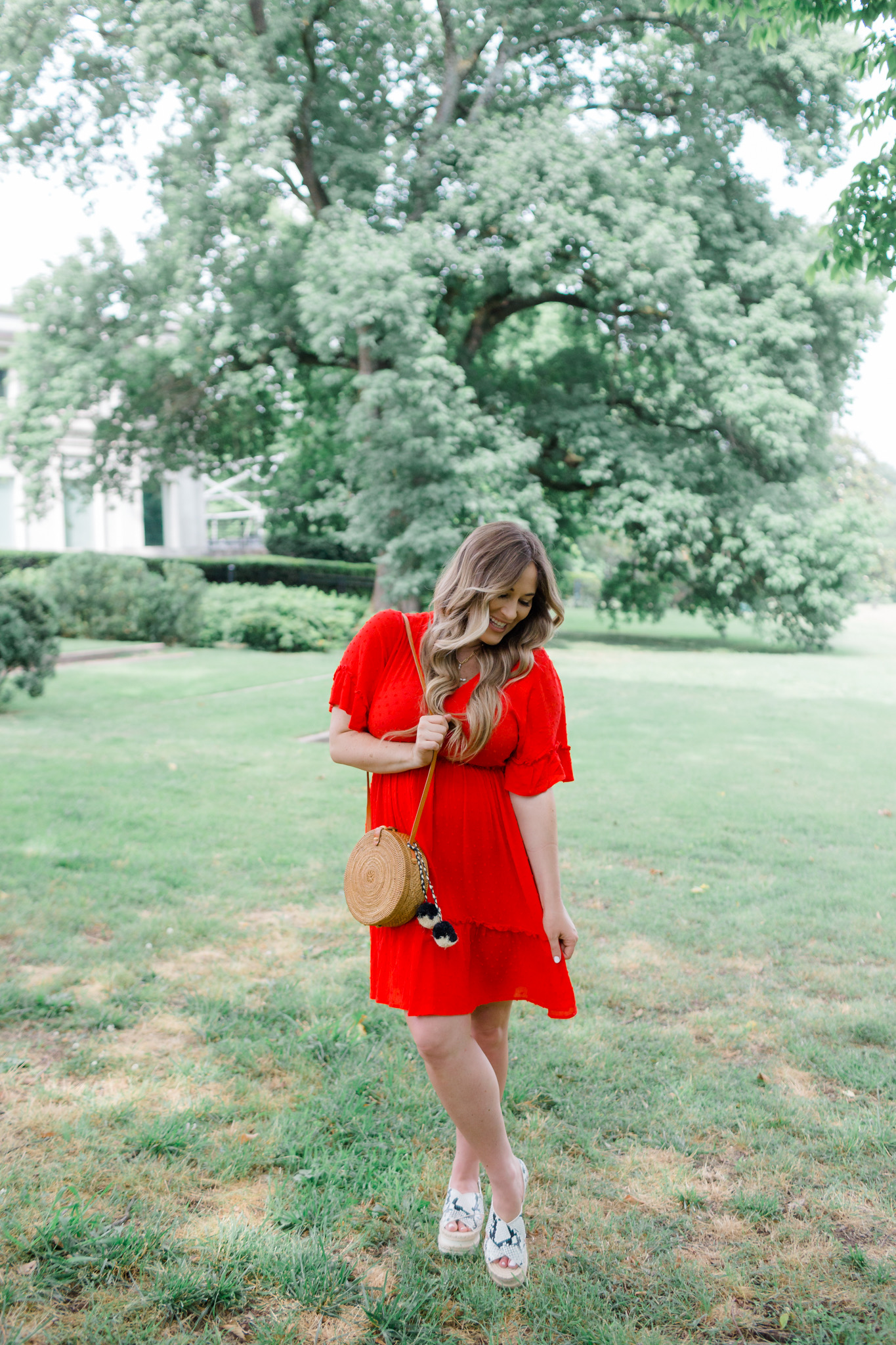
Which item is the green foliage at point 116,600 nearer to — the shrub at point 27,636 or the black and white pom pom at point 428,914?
the shrub at point 27,636

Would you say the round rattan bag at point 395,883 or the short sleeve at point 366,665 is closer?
the round rattan bag at point 395,883

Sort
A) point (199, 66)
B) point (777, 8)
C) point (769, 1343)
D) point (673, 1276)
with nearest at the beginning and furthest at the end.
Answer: point (769, 1343) → point (673, 1276) → point (777, 8) → point (199, 66)

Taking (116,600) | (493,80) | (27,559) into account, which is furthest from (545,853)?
(27,559)

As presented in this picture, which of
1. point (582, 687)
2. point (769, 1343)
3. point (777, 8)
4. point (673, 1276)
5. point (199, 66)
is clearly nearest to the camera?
point (769, 1343)

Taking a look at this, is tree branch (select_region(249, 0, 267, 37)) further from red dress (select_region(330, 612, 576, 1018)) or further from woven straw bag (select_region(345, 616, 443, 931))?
woven straw bag (select_region(345, 616, 443, 931))

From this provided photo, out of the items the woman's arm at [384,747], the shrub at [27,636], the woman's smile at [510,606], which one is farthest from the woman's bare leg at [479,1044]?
the shrub at [27,636]

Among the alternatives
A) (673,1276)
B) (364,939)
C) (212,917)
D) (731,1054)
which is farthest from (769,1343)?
(212,917)

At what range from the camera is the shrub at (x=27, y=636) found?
9633mm

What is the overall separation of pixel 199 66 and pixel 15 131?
3667 millimetres

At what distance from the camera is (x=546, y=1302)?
7.81ft

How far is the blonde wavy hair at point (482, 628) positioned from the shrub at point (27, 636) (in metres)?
8.11

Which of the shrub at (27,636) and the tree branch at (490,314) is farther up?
the tree branch at (490,314)

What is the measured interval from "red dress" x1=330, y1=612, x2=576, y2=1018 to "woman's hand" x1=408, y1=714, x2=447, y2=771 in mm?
88

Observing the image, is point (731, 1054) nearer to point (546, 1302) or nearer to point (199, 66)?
point (546, 1302)
